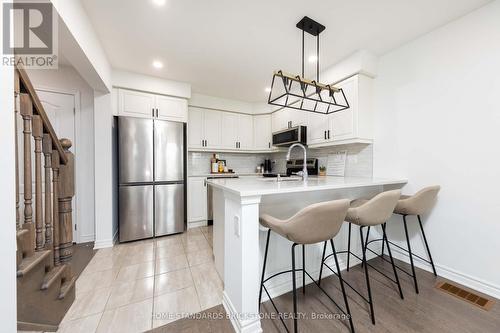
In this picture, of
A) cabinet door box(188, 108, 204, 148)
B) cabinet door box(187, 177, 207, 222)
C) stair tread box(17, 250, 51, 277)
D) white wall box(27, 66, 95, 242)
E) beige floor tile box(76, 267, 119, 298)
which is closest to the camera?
stair tread box(17, 250, 51, 277)

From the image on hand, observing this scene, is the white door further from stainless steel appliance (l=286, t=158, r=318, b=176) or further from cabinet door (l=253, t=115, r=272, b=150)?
stainless steel appliance (l=286, t=158, r=318, b=176)

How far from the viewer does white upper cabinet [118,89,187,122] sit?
2.81 metres

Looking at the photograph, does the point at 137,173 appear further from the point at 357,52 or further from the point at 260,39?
the point at 357,52

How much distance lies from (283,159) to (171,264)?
2.91 m

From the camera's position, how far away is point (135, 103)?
2877mm

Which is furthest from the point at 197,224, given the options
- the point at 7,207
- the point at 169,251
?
the point at 7,207

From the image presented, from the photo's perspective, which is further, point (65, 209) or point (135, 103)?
point (135, 103)

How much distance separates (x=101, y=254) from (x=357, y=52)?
13.2 ft

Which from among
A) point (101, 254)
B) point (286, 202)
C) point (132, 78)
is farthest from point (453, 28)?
point (101, 254)

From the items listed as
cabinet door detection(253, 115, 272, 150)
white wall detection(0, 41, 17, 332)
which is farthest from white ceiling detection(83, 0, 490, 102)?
cabinet door detection(253, 115, 272, 150)

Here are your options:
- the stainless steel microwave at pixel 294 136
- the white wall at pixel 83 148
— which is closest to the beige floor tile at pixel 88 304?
the white wall at pixel 83 148

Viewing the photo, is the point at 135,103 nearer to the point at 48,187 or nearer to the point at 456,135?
the point at 48,187

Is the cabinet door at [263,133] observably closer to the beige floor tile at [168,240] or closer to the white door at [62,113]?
the beige floor tile at [168,240]

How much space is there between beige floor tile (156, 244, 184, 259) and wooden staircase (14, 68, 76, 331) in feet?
2.93
